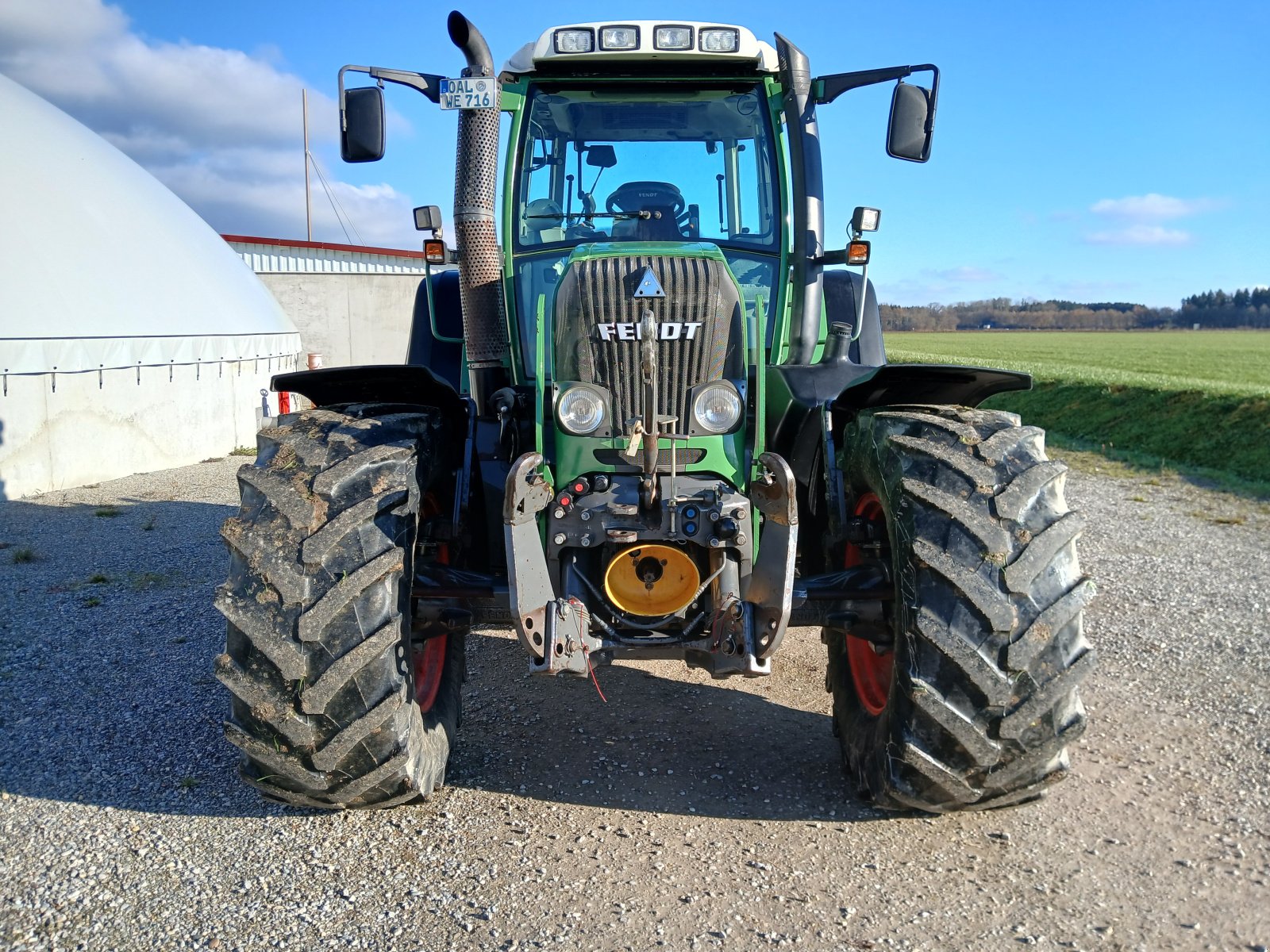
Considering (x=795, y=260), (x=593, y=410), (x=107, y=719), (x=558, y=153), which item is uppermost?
(x=558, y=153)

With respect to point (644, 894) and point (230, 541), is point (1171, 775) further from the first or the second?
point (230, 541)

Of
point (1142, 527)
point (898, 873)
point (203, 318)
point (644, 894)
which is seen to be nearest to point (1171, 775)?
point (898, 873)

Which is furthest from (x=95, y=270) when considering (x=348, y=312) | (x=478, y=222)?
(x=348, y=312)

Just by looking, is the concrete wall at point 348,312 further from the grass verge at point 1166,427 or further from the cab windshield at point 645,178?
the cab windshield at point 645,178

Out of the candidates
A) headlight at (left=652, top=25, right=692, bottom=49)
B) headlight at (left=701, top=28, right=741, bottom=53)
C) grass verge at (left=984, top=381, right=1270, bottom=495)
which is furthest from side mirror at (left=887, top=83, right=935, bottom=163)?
grass verge at (left=984, top=381, right=1270, bottom=495)

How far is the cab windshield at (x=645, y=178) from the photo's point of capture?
438 centimetres

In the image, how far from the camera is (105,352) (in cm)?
1109

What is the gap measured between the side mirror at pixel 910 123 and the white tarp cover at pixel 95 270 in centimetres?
928

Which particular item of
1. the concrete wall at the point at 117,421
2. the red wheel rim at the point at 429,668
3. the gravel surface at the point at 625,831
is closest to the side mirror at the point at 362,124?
the red wheel rim at the point at 429,668

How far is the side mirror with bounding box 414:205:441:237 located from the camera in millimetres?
4910

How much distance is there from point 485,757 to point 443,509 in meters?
1.00

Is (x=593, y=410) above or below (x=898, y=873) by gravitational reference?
above

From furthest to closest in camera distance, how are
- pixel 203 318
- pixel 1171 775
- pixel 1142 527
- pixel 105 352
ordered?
pixel 203 318 → pixel 105 352 → pixel 1142 527 → pixel 1171 775

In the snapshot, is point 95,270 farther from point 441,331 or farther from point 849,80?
point 849,80
